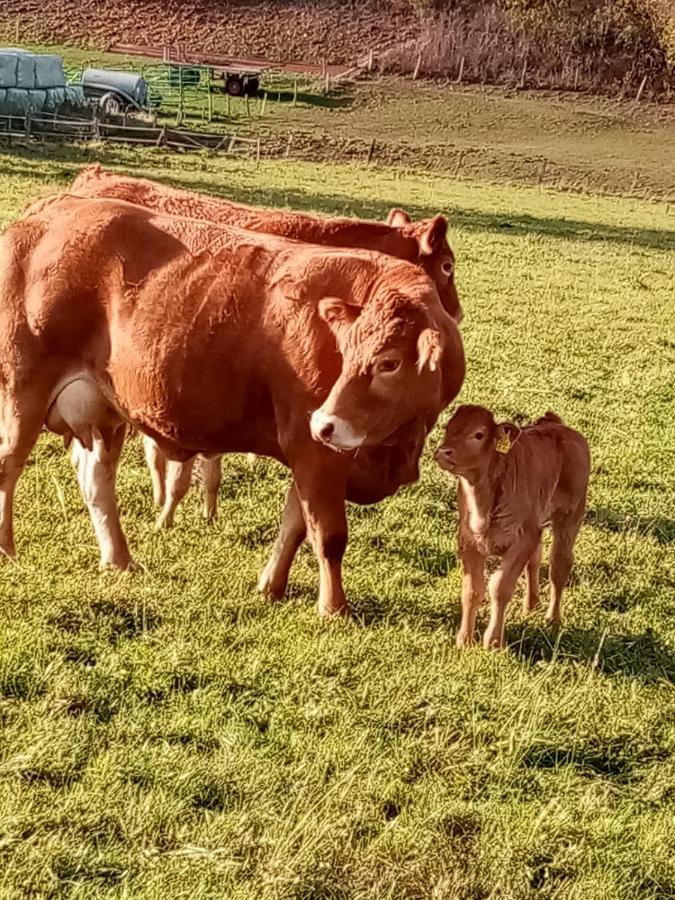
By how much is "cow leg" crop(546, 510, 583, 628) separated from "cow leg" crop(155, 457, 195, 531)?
211 centimetres

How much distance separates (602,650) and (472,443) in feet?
4.33

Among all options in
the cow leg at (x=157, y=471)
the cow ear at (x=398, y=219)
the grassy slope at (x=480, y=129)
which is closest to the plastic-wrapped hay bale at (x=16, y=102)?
the grassy slope at (x=480, y=129)

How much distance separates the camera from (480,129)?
1941 inches

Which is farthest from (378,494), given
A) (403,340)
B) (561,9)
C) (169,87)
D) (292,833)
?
(561,9)

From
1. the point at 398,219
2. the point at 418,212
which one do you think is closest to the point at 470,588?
the point at 398,219

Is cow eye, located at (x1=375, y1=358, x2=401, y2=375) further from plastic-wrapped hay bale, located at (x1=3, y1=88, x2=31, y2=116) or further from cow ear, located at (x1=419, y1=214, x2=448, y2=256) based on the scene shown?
plastic-wrapped hay bale, located at (x1=3, y1=88, x2=31, y2=116)

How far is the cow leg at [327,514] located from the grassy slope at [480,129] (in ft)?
111

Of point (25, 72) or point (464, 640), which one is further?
point (25, 72)

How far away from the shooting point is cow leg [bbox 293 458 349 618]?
550 cm

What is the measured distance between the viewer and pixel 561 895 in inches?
152

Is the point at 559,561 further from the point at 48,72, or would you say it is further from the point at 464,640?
the point at 48,72

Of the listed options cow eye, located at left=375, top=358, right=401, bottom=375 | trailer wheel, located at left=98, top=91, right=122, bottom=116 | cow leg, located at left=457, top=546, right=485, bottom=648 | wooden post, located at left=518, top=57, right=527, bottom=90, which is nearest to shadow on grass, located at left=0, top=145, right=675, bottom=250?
trailer wheel, located at left=98, top=91, right=122, bottom=116

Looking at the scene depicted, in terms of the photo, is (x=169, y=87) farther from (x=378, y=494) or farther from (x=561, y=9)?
(x=378, y=494)

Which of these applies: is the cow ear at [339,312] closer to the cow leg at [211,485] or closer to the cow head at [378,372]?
the cow head at [378,372]
